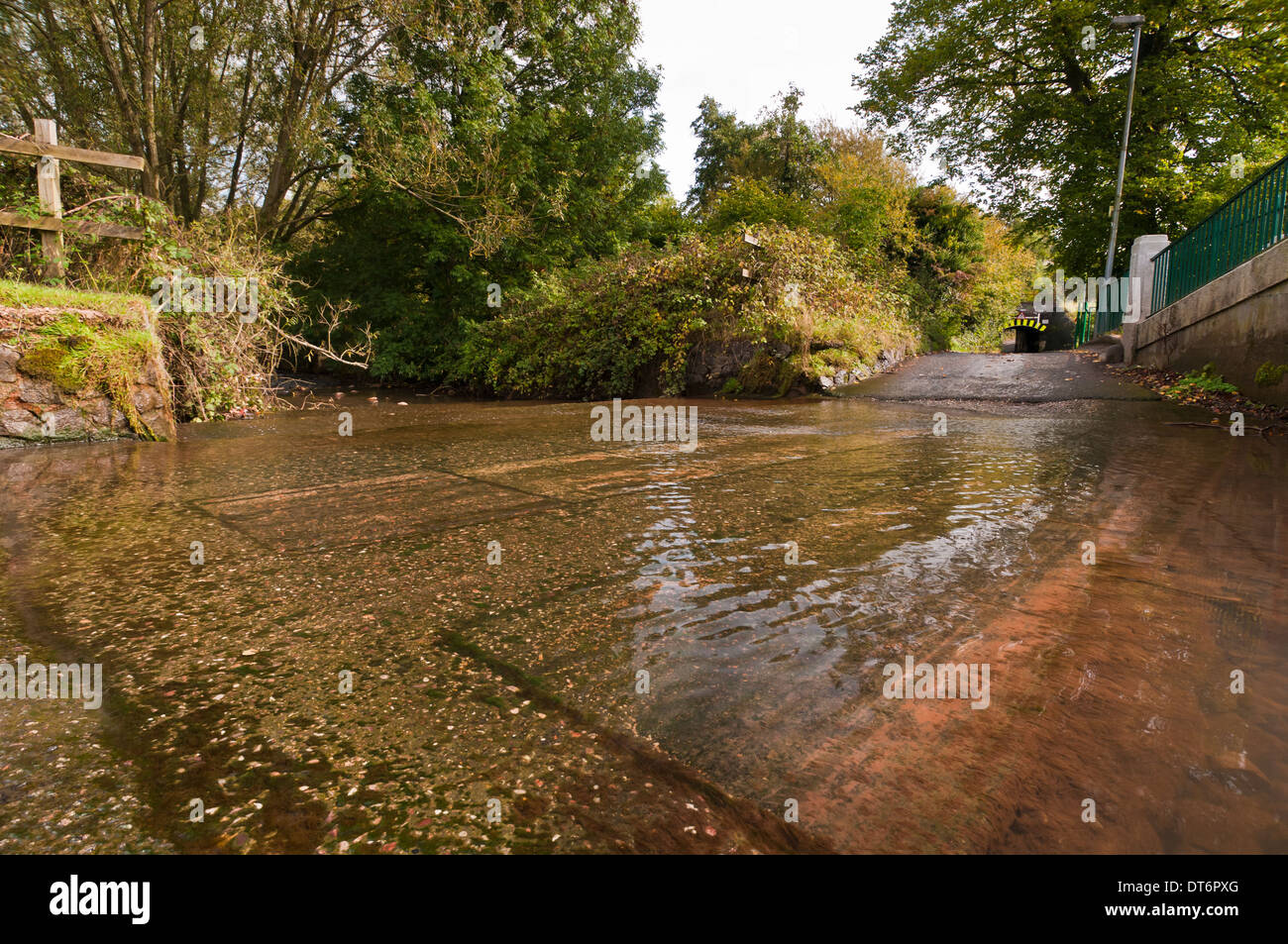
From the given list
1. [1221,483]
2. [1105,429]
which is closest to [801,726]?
[1221,483]

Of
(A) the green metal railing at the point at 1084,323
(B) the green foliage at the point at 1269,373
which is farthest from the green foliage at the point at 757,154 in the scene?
(B) the green foliage at the point at 1269,373

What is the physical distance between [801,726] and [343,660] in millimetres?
1354

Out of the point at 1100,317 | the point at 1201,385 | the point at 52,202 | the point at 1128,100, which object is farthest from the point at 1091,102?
the point at 52,202

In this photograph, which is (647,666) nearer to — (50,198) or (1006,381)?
(50,198)

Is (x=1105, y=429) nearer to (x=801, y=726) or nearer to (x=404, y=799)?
(x=801, y=726)

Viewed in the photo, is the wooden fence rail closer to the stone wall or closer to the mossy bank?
the mossy bank

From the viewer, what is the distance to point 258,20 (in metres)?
16.6

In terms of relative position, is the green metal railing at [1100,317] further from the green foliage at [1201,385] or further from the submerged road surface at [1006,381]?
the green foliage at [1201,385]

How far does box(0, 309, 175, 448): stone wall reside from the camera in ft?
21.9

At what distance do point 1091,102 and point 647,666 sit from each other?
81.3 ft

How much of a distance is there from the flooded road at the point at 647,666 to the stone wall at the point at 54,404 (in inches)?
126

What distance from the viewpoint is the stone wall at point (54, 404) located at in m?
6.68

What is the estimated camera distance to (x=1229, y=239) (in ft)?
32.2

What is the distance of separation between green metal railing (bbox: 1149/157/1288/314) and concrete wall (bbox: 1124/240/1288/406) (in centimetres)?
32
